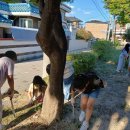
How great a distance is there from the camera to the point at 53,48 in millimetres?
5918

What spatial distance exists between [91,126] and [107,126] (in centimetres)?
36

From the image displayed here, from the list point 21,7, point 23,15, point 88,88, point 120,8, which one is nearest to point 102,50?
point 120,8

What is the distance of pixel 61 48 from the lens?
613 cm

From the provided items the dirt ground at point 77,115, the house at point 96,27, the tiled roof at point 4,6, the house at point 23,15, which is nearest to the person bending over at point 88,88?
the dirt ground at point 77,115

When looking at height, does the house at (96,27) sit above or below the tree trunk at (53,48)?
below

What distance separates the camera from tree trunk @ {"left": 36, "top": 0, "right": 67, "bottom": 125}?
5.33 m

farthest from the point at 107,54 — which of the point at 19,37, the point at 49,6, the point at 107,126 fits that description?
the point at 49,6

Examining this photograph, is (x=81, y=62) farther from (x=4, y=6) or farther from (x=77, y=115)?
(x=4, y=6)

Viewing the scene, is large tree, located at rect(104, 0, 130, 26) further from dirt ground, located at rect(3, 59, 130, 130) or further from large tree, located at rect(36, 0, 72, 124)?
large tree, located at rect(36, 0, 72, 124)

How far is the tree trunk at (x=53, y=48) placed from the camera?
533 cm

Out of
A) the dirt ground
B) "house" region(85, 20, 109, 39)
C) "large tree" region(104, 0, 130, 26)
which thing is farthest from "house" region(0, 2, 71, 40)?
"house" region(85, 20, 109, 39)

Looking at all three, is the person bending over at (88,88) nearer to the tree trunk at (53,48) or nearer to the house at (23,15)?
the tree trunk at (53,48)

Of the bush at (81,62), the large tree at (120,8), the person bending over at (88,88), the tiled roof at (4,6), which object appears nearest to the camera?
the person bending over at (88,88)

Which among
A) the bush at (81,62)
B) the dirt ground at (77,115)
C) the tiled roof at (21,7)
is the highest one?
the tiled roof at (21,7)
